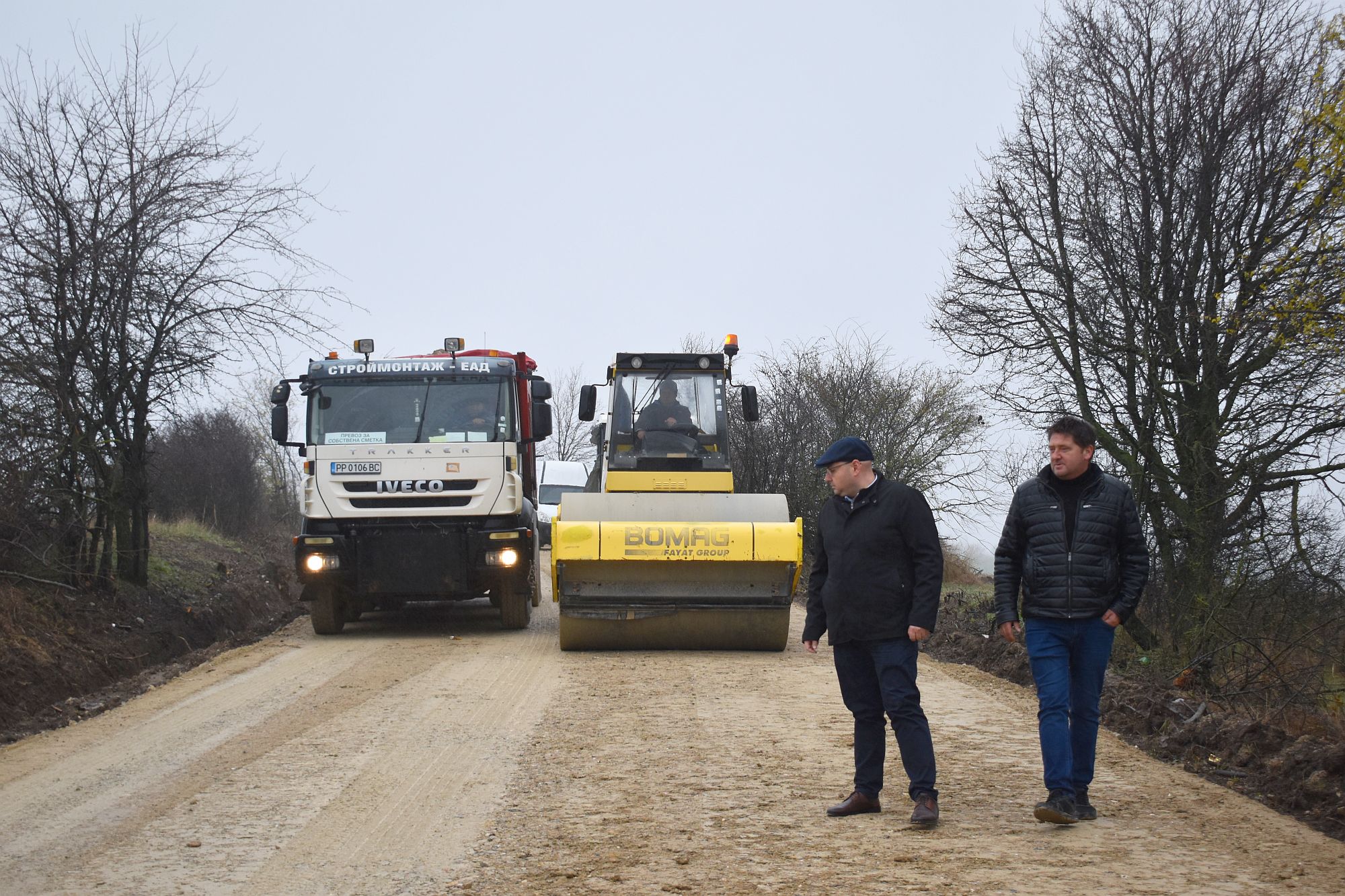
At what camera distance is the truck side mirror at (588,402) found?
43.6ft

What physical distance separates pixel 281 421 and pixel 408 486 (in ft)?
5.63

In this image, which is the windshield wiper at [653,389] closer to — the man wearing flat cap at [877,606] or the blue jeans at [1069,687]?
the man wearing flat cap at [877,606]

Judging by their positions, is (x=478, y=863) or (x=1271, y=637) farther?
(x=1271, y=637)

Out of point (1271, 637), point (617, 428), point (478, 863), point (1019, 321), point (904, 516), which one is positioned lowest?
point (478, 863)

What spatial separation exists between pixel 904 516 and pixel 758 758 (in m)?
2.27

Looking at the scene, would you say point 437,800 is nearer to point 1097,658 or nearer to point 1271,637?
point 1097,658

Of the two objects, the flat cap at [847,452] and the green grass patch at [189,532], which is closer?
the flat cap at [847,452]

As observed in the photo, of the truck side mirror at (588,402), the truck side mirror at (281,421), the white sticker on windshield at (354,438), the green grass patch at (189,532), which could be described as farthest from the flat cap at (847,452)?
the green grass patch at (189,532)

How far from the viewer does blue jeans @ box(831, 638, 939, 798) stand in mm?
5770

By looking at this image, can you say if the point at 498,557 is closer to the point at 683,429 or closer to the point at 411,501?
the point at 411,501

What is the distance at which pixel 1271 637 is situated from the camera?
9805 mm

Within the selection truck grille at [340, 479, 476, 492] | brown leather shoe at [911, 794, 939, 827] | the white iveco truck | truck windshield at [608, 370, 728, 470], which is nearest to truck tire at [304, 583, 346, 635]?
the white iveco truck

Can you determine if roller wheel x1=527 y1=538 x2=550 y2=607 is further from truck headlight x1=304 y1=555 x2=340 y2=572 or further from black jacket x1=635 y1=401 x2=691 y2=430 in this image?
truck headlight x1=304 y1=555 x2=340 y2=572

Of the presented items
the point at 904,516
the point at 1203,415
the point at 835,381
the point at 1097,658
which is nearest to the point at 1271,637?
the point at 1203,415
